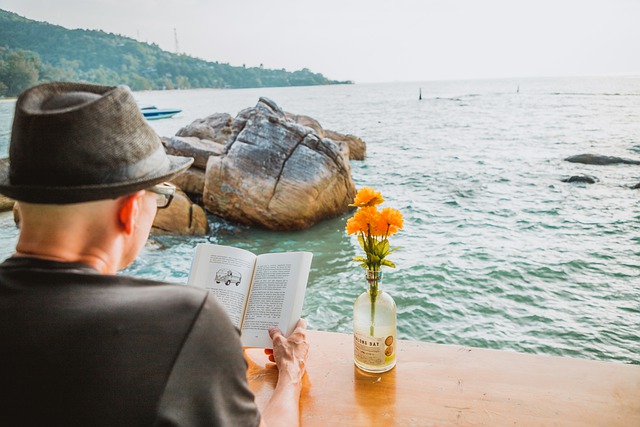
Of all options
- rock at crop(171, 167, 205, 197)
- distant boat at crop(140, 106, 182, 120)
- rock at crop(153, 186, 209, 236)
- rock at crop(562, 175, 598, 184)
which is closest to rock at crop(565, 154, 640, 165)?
rock at crop(562, 175, 598, 184)

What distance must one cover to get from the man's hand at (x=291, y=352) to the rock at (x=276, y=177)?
19.7 ft

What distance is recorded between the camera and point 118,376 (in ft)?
2.78

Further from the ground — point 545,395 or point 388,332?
point 388,332

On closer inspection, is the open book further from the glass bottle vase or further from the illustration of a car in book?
the glass bottle vase

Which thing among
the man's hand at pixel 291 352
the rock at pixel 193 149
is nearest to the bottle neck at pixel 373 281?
the man's hand at pixel 291 352

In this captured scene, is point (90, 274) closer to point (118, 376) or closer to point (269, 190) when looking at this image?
point (118, 376)

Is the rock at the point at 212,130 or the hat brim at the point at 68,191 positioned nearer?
the hat brim at the point at 68,191

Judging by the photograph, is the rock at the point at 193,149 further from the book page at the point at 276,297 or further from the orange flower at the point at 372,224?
the orange flower at the point at 372,224

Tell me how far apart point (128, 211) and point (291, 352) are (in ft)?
3.59

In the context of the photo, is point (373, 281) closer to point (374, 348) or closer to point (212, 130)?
point (374, 348)

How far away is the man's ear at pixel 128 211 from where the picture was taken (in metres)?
1.05

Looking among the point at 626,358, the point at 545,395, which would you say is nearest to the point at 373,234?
the point at 545,395

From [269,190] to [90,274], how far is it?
6993 millimetres

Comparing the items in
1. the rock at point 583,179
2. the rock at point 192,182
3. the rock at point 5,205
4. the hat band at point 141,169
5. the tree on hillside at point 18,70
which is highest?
the tree on hillside at point 18,70
